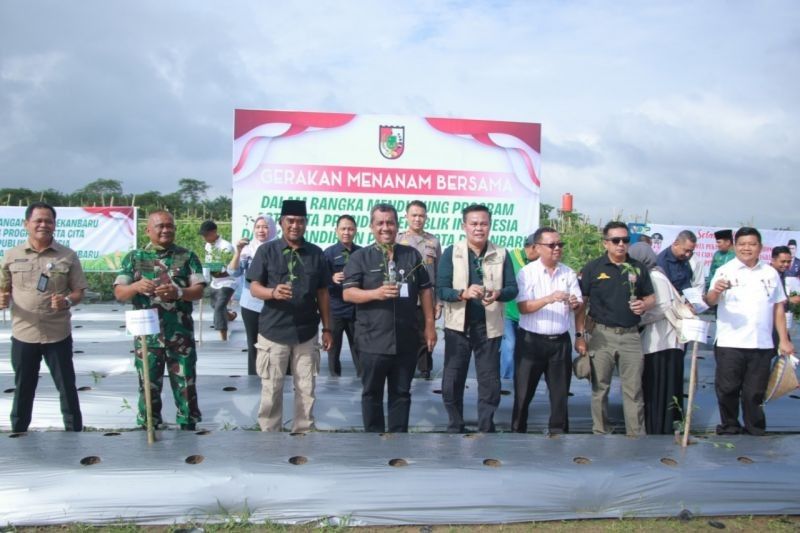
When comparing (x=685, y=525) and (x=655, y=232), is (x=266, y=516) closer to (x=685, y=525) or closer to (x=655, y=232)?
(x=685, y=525)

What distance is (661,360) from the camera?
400 cm

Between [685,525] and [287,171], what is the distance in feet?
18.6

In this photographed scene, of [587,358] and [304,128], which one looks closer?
[587,358]

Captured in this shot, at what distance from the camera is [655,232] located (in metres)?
11.7

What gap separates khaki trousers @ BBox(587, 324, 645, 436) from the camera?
3.87 metres

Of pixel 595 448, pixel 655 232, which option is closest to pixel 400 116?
pixel 595 448

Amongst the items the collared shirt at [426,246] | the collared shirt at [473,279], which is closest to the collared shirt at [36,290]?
the collared shirt at [473,279]

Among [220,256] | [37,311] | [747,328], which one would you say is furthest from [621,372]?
[220,256]

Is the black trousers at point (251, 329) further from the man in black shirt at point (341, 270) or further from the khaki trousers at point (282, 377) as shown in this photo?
the khaki trousers at point (282, 377)

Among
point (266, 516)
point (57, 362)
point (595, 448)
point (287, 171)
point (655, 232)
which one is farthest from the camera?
point (655, 232)

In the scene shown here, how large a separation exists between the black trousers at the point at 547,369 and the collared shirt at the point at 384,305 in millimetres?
766

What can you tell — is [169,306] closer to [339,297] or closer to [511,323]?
[339,297]

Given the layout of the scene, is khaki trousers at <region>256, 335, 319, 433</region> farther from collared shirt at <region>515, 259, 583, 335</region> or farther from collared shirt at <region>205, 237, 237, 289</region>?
collared shirt at <region>205, 237, 237, 289</region>

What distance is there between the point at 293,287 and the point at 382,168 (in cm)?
386
